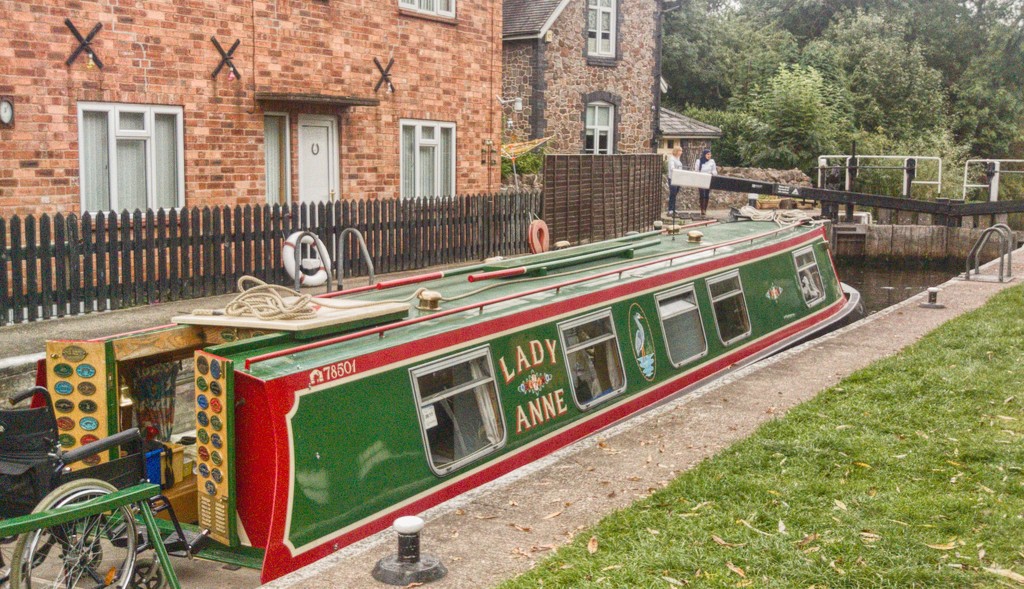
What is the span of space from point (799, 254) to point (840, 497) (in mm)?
6756

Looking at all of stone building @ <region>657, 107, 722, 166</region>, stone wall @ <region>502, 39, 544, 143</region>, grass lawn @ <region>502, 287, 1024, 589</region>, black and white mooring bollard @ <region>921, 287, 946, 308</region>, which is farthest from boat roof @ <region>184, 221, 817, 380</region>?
stone building @ <region>657, 107, 722, 166</region>

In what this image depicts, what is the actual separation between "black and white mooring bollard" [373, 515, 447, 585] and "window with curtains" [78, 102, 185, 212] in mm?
9022

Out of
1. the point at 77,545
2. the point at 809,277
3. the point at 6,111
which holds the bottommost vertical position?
the point at 77,545

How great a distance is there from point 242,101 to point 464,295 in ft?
25.2

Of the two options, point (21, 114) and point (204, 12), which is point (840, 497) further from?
point (204, 12)

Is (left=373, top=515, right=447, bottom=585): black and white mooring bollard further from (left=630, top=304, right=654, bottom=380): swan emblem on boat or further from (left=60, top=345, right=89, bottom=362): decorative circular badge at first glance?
(left=630, top=304, right=654, bottom=380): swan emblem on boat

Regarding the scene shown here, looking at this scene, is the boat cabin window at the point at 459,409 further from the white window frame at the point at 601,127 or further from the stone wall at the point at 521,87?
the white window frame at the point at 601,127

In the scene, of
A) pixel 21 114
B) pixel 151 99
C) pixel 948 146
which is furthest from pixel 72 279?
pixel 948 146

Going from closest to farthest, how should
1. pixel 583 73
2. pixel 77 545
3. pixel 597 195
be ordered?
1. pixel 77 545
2. pixel 597 195
3. pixel 583 73

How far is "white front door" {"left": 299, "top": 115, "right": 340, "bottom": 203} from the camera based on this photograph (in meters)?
15.3

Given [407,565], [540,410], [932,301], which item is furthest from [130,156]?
[932,301]

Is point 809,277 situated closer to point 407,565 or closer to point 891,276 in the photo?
point 407,565

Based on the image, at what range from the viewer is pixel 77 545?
477cm

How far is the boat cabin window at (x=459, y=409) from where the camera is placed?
6.45 meters
